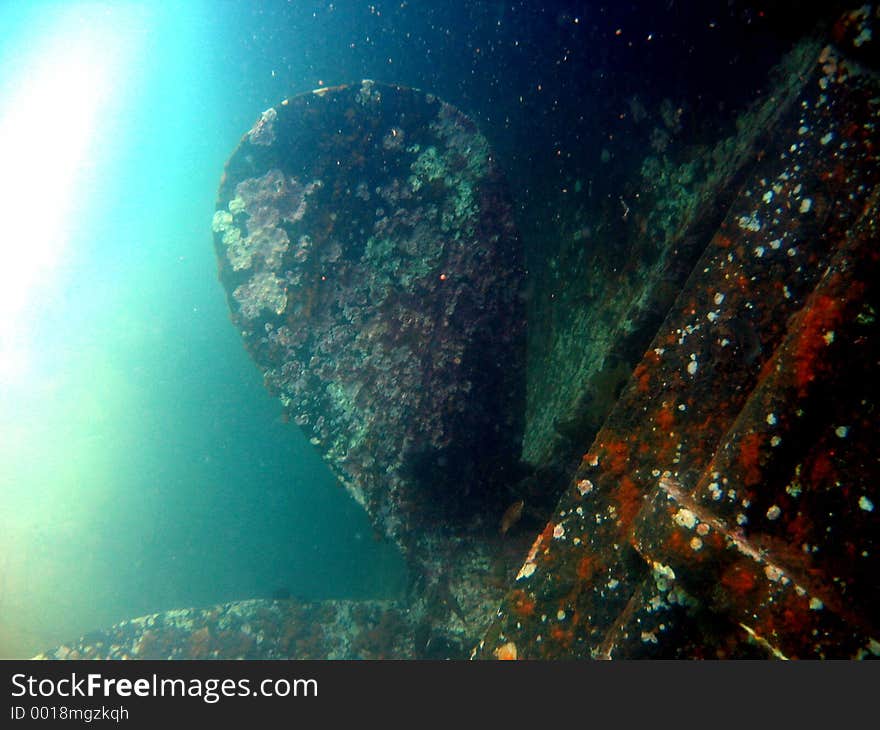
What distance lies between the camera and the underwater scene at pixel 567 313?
1.40 metres

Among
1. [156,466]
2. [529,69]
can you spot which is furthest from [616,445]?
[156,466]

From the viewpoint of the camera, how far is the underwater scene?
4.59ft

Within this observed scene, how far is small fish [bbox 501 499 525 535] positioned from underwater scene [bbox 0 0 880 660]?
23 mm

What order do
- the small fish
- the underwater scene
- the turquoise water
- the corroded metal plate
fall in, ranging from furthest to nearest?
the turquoise water
the corroded metal plate
the small fish
the underwater scene

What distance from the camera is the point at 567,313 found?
341 centimetres

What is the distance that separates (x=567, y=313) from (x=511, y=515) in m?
1.63

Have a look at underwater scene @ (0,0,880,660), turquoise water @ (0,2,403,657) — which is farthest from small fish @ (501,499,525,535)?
turquoise water @ (0,2,403,657)

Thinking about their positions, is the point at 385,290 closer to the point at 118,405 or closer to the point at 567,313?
the point at 567,313

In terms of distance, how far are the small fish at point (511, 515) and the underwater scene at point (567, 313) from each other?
0.02m

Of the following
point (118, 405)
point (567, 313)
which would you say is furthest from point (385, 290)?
point (118, 405)

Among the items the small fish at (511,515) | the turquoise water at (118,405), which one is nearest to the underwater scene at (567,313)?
the small fish at (511,515)

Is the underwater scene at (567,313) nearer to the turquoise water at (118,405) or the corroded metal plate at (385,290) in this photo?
the corroded metal plate at (385,290)

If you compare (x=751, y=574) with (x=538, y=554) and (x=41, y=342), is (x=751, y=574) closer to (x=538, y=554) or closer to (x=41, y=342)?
(x=538, y=554)

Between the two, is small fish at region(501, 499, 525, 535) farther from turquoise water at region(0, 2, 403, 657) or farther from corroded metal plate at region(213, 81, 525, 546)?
turquoise water at region(0, 2, 403, 657)
